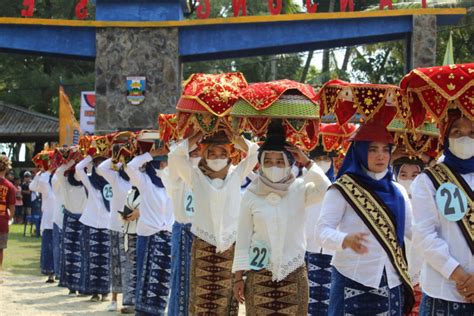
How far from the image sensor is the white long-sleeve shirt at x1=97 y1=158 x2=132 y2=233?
12.2 m

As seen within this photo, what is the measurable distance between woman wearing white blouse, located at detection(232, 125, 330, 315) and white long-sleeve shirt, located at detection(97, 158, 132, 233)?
5488 mm

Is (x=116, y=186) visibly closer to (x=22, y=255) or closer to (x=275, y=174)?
(x=275, y=174)

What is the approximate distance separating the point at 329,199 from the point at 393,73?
3075 centimetres

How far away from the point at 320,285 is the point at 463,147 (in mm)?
4241

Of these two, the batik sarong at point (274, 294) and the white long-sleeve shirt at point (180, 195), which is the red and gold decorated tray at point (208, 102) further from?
the batik sarong at point (274, 294)

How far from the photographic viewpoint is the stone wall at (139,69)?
22609mm

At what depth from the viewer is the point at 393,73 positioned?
1426 inches

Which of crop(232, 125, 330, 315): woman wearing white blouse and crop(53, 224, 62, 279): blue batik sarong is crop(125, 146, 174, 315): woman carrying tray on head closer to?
crop(232, 125, 330, 315): woman wearing white blouse

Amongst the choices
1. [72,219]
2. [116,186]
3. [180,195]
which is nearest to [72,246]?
[72,219]

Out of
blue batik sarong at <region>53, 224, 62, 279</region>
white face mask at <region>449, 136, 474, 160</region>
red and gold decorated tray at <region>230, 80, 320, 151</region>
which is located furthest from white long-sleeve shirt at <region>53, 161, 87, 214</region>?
white face mask at <region>449, 136, 474, 160</region>

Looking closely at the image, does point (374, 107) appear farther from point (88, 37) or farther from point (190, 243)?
point (88, 37)

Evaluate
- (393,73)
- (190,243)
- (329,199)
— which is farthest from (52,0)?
(329,199)

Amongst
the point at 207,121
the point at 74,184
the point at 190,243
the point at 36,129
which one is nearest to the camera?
the point at 207,121

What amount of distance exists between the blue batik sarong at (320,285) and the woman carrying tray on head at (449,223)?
3.93 metres
